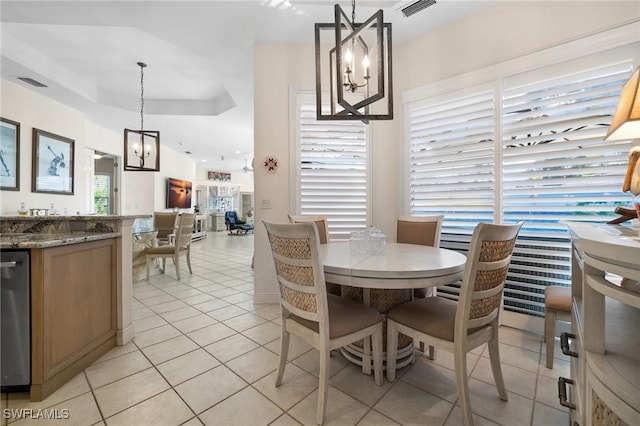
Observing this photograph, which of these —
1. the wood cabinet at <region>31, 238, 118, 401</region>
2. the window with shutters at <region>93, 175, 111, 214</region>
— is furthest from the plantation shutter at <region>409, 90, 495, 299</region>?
the window with shutters at <region>93, 175, 111, 214</region>

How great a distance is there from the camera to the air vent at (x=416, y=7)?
2.36 m

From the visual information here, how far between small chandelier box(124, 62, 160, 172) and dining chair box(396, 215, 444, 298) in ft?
12.7

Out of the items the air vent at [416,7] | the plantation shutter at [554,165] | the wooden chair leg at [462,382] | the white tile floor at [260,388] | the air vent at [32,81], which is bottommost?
the white tile floor at [260,388]

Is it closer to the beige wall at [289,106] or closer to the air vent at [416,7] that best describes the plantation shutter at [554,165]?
the beige wall at [289,106]

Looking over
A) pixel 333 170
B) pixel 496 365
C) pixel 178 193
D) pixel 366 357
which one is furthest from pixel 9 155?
pixel 496 365

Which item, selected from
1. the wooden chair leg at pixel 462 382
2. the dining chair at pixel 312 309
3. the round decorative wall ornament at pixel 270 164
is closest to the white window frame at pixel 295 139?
the round decorative wall ornament at pixel 270 164

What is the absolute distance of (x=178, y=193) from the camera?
818 cm

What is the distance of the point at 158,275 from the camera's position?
4.27m

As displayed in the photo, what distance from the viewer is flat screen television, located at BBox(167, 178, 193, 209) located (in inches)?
308

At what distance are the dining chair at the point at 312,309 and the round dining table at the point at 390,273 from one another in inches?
5.8

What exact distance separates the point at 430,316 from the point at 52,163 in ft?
18.6

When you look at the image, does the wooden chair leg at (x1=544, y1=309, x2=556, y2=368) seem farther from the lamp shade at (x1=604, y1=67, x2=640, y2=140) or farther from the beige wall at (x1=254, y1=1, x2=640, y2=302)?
the beige wall at (x1=254, y1=1, x2=640, y2=302)

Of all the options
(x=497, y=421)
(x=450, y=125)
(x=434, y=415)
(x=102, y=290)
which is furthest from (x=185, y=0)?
(x=497, y=421)

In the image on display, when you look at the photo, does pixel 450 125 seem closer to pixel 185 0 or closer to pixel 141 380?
pixel 185 0
